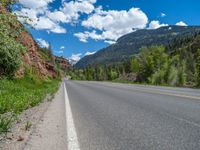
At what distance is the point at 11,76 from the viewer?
65.9 ft

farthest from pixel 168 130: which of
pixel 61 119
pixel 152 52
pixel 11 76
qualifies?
pixel 152 52

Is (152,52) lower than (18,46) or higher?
higher

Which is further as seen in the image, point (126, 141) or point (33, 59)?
point (33, 59)

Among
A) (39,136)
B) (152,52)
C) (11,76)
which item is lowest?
(39,136)

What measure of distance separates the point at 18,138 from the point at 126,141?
2152 mm

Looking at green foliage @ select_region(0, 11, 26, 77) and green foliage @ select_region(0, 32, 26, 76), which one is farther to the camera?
green foliage @ select_region(0, 32, 26, 76)

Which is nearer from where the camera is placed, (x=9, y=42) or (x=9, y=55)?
(x=9, y=42)

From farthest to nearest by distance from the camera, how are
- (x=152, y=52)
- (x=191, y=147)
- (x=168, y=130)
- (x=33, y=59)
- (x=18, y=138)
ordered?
(x=152, y=52)
(x=33, y=59)
(x=168, y=130)
(x=18, y=138)
(x=191, y=147)

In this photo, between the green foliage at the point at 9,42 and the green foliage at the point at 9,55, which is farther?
the green foliage at the point at 9,55

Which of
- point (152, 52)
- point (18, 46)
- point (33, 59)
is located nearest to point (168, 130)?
point (18, 46)

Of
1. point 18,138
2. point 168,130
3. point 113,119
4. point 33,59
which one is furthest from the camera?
point 33,59

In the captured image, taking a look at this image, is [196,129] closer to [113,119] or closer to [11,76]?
[113,119]

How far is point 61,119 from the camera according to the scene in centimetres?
983

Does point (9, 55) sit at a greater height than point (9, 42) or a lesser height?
lesser
